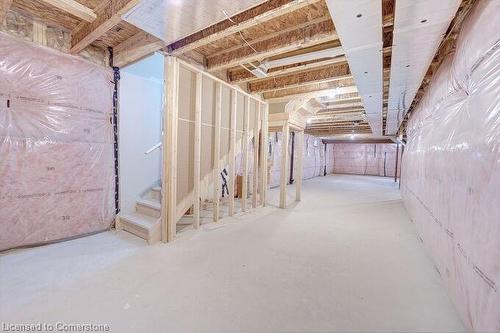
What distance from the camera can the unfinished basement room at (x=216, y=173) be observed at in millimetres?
1417

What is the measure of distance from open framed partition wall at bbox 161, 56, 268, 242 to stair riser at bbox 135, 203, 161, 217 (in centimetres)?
38

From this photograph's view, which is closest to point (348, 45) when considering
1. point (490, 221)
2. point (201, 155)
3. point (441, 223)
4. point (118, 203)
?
point (490, 221)

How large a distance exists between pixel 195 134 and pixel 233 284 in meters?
1.92

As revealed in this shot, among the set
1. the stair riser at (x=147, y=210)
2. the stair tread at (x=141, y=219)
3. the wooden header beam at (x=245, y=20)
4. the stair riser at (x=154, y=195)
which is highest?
the wooden header beam at (x=245, y=20)

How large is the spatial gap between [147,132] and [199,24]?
7.08ft

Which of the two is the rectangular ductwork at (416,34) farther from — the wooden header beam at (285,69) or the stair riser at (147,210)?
the stair riser at (147,210)

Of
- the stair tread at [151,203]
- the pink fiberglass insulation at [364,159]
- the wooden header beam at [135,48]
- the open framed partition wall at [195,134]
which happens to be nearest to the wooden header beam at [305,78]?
the open framed partition wall at [195,134]

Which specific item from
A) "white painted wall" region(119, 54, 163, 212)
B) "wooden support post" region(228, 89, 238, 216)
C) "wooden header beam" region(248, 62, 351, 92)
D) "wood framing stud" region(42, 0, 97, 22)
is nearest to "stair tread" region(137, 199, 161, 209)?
"white painted wall" region(119, 54, 163, 212)

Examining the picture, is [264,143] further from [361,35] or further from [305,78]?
[361,35]

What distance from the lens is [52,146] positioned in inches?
101

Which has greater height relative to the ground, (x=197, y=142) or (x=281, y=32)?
(x=281, y=32)

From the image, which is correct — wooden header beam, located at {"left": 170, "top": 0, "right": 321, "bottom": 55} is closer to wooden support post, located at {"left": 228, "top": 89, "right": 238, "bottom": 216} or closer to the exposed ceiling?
the exposed ceiling

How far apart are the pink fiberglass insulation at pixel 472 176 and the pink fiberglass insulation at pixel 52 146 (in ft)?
12.1

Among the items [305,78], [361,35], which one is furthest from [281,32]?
[305,78]
